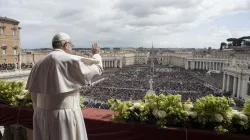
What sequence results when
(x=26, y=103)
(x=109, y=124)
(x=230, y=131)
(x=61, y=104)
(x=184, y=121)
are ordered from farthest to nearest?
(x=26, y=103) → (x=109, y=124) → (x=184, y=121) → (x=230, y=131) → (x=61, y=104)

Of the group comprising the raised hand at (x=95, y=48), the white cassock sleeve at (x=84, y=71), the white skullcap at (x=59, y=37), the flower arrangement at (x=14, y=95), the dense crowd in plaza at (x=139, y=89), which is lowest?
the dense crowd in plaza at (x=139, y=89)

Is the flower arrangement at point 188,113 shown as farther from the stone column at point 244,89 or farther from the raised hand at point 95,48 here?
the stone column at point 244,89

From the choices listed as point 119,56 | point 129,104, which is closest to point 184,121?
point 129,104

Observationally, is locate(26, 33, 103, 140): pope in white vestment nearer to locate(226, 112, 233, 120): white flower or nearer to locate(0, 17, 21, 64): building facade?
locate(226, 112, 233, 120): white flower

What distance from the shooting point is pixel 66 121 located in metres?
2.86

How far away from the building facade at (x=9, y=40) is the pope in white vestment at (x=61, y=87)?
1236 inches

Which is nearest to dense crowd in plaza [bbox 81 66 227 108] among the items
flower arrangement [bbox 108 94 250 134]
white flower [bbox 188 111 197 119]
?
flower arrangement [bbox 108 94 250 134]

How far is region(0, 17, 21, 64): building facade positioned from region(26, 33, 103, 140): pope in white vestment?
1236 inches

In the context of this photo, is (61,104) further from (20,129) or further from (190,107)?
(20,129)

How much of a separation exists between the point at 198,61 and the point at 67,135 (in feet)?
384

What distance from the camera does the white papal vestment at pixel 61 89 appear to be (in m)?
2.79

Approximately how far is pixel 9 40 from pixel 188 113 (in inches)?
1326

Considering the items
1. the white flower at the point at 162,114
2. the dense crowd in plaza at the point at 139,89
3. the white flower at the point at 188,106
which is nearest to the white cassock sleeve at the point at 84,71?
the white flower at the point at 162,114

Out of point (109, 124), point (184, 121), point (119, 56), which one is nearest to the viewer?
point (184, 121)
